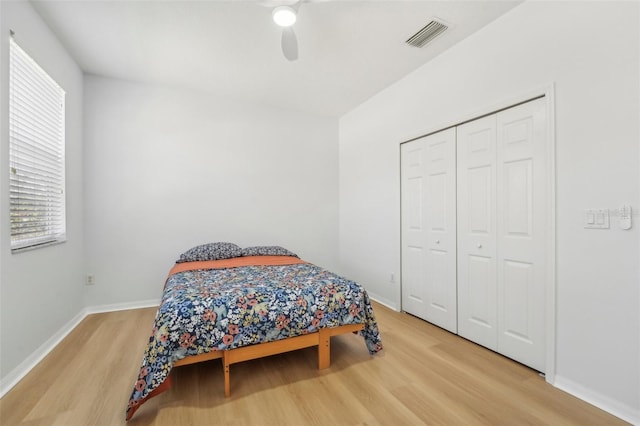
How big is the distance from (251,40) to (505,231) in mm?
2605

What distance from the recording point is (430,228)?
2.95m

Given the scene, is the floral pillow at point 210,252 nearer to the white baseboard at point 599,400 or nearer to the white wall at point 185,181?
the white wall at point 185,181

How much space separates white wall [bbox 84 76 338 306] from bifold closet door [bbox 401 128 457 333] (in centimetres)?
151

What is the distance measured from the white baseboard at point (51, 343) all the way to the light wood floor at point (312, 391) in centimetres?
5

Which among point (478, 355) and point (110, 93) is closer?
point (478, 355)

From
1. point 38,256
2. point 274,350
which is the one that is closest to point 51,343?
point 38,256

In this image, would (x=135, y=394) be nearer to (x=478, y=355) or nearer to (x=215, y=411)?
(x=215, y=411)

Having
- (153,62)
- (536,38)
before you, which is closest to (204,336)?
(153,62)

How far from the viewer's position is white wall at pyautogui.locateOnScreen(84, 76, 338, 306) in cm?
331

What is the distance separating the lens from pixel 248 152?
3998mm

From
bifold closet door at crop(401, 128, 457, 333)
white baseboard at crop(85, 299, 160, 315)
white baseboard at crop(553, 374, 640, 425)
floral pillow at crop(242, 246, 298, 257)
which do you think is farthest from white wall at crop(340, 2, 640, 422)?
white baseboard at crop(85, 299, 160, 315)

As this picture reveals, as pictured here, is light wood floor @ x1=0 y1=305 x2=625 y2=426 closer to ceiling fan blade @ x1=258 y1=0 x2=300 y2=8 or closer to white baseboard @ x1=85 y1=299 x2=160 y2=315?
white baseboard @ x1=85 y1=299 x2=160 y2=315

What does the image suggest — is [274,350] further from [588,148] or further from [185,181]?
[185,181]

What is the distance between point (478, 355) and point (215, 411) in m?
1.92
